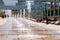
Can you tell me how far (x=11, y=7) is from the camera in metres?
77.1

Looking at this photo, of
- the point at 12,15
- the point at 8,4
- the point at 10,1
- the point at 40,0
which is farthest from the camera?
the point at 12,15

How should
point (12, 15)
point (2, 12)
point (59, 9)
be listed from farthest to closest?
point (12, 15) → point (2, 12) → point (59, 9)

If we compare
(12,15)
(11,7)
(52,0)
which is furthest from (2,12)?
(52,0)

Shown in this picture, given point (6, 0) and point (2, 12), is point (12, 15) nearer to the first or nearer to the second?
point (2, 12)

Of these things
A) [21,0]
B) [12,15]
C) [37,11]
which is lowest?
[12,15]

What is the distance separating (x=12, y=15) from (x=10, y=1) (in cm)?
6140

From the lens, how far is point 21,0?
5912 cm

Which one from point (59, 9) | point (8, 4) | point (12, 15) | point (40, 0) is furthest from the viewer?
point (12, 15)

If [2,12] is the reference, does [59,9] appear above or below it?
above

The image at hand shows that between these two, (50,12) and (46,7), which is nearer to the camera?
(50,12)

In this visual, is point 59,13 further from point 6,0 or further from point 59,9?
point 6,0

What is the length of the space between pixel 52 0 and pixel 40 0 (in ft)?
26.8

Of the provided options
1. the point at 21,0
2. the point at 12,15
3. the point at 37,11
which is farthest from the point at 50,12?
the point at 12,15

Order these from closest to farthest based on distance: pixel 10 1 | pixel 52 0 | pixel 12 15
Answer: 1. pixel 52 0
2. pixel 10 1
3. pixel 12 15
